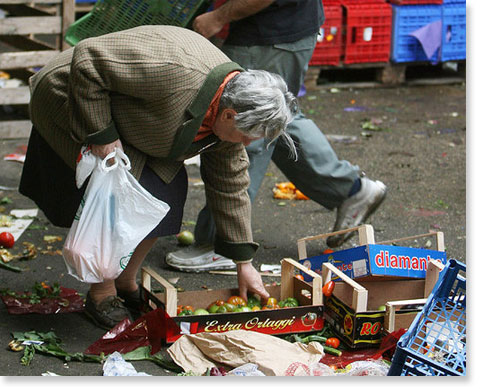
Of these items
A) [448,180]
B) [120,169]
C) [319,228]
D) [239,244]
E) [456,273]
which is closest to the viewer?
[456,273]

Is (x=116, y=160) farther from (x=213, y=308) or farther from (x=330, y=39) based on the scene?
(x=330, y=39)

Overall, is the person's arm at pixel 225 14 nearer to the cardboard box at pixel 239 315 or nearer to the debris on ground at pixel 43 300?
the cardboard box at pixel 239 315

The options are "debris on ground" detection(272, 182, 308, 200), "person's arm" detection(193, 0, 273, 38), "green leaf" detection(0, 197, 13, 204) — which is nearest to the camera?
"person's arm" detection(193, 0, 273, 38)

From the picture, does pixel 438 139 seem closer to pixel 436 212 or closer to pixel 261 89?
pixel 436 212

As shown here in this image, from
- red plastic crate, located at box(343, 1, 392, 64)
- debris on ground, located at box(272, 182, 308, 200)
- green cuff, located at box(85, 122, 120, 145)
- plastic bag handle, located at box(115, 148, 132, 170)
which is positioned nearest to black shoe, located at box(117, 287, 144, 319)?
plastic bag handle, located at box(115, 148, 132, 170)

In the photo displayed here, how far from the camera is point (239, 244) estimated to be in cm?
345

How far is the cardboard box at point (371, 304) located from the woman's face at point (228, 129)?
766 millimetres

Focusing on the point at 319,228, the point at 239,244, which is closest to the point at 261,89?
the point at 239,244

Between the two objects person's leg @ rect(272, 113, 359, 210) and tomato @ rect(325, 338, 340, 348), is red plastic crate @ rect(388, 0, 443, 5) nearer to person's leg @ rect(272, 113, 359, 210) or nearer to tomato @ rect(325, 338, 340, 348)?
person's leg @ rect(272, 113, 359, 210)

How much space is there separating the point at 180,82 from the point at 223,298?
3.71ft

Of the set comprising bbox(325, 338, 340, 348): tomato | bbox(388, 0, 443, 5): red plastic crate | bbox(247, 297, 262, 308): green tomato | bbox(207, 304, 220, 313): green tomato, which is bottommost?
bbox(325, 338, 340, 348): tomato

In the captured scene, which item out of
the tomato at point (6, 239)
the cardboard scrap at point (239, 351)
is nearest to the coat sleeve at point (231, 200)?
the cardboard scrap at point (239, 351)

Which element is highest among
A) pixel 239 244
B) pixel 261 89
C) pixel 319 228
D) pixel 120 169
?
pixel 261 89

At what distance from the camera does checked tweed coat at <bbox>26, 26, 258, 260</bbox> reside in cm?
291
